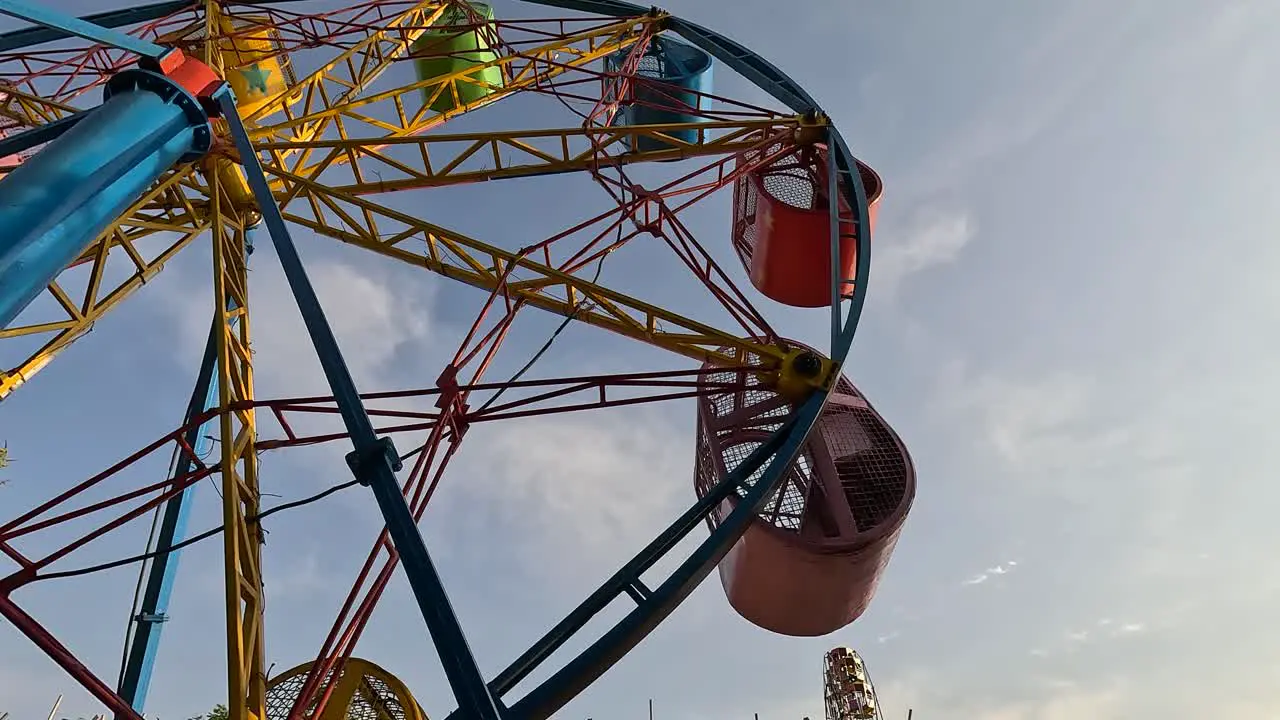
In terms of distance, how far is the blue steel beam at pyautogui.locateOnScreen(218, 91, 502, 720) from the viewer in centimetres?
595

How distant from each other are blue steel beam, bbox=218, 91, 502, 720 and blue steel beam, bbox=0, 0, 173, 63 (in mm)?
789

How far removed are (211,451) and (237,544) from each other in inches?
150

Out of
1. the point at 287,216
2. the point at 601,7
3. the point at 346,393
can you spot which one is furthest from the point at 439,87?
the point at 346,393

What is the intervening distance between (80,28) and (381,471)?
474 cm

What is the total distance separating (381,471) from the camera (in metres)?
6.70

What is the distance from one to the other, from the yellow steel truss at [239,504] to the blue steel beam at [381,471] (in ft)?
4.16

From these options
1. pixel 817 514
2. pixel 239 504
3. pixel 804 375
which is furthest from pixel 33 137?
pixel 817 514

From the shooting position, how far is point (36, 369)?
33.0ft

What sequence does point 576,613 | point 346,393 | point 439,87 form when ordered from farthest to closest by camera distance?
point 439,87
point 576,613
point 346,393

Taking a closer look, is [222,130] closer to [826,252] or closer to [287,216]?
[287,216]

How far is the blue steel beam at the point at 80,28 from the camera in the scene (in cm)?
633

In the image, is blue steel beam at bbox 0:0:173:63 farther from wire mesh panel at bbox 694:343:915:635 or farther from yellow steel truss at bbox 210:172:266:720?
wire mesh panel at bbox 694:343:915:635

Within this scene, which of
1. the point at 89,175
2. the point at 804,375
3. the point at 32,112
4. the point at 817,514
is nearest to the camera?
the point at 89,175

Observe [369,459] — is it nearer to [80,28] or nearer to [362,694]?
[362,694]
